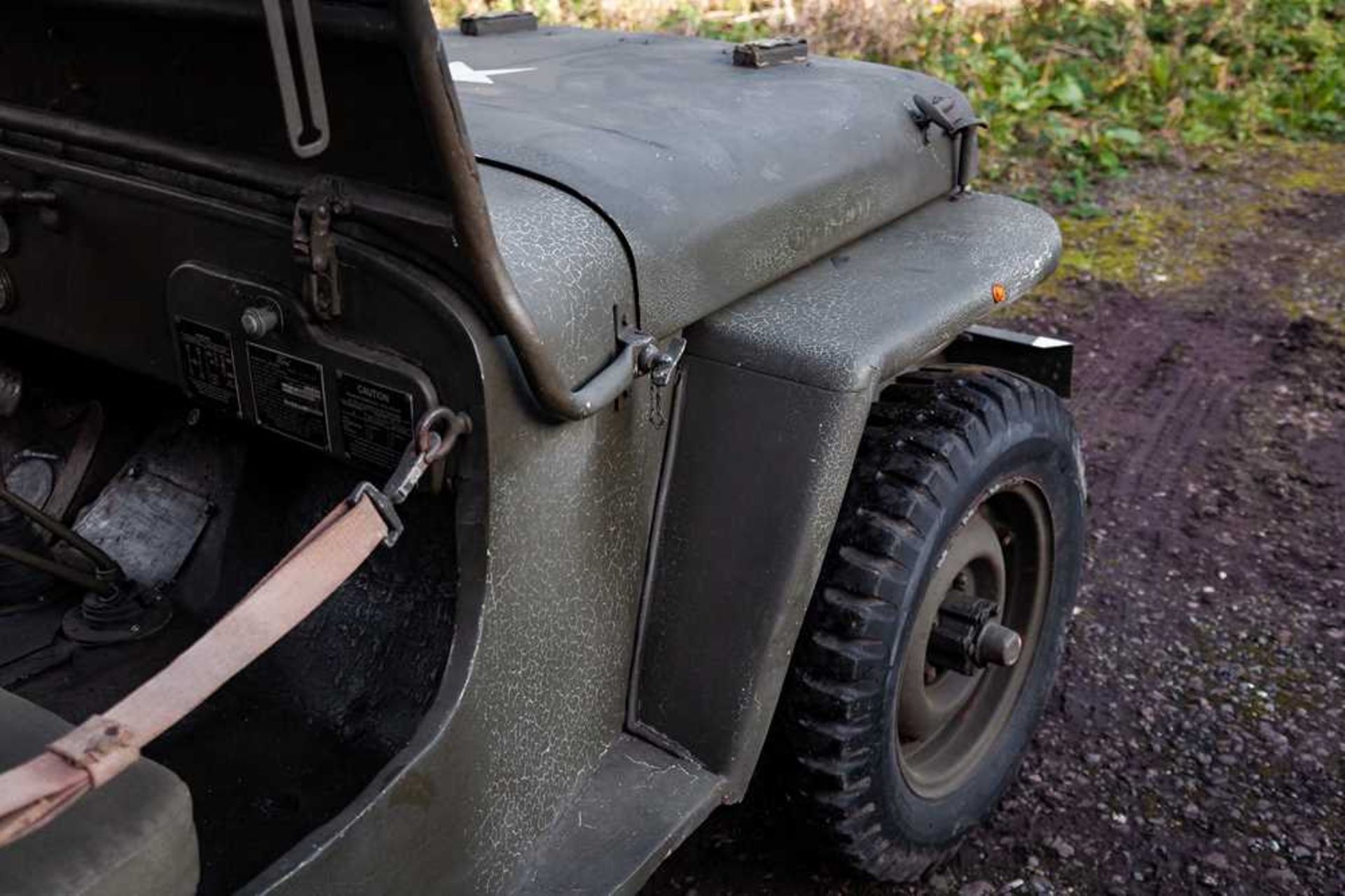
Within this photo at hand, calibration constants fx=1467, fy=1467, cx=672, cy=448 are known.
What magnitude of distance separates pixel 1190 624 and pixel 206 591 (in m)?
2.02

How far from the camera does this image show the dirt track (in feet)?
8.17

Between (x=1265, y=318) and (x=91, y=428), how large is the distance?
3.54m

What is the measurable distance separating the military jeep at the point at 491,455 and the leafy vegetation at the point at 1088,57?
374 centimetres

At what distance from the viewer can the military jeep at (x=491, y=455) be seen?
1587 millimetres

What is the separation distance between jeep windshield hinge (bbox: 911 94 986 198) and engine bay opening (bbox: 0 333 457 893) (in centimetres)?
111

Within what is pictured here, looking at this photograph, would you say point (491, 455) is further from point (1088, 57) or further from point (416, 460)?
point (1088, 57)

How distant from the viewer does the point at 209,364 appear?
1.89 metres

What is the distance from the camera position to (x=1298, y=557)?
337cm

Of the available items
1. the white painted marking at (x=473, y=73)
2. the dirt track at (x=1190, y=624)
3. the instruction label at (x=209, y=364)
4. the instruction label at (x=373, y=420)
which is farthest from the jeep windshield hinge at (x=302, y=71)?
the dirt track at (x=1190, y=624)

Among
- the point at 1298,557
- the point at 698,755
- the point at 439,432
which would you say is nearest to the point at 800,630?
the point at 698,755

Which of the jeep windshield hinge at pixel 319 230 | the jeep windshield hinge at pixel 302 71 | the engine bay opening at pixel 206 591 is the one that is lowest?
the engine bay opening at pixel 206 591

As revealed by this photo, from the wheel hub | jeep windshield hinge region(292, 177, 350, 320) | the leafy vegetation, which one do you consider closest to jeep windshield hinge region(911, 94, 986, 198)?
the wheel hub

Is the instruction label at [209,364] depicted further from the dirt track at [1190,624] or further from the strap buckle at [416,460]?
the dirt track at [1190,624]

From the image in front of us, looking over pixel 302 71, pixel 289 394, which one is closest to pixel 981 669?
pixel 289 394
